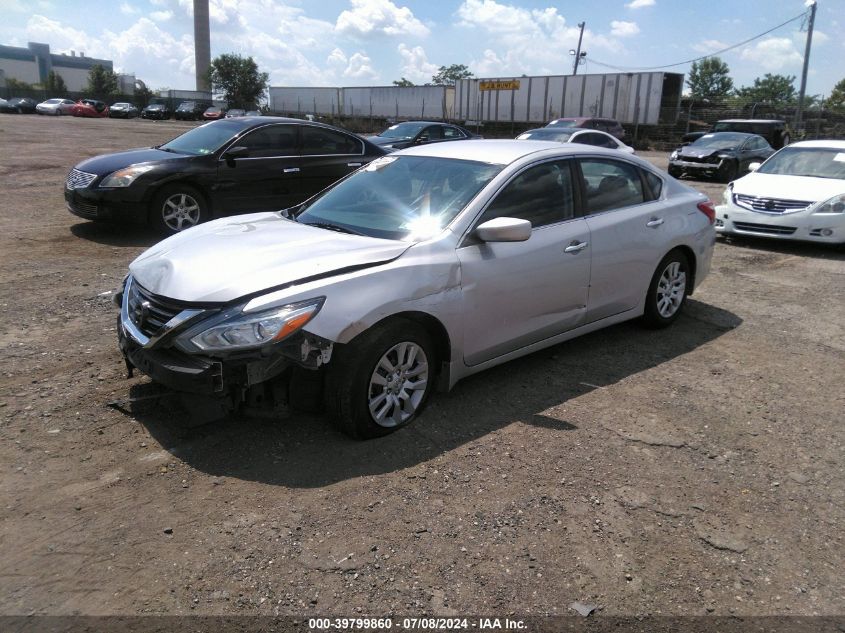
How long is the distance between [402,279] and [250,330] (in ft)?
2.86

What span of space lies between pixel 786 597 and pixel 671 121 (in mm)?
37106

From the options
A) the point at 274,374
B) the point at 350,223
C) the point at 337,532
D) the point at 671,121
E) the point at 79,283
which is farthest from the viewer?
the point at 671,121

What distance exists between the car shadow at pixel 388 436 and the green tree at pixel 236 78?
264ft

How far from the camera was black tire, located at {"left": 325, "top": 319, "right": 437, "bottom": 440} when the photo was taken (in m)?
3.51

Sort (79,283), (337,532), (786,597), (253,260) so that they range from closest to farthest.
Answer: (786,597), (337,532), (253,260), (79,283)

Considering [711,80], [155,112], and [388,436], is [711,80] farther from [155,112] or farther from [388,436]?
[388,436]

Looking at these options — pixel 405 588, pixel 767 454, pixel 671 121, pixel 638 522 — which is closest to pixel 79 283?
pixel 405 588

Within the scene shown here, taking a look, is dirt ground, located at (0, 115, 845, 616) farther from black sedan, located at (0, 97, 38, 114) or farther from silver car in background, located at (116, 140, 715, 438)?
black sedan, located at (0, 97, 38, 114)

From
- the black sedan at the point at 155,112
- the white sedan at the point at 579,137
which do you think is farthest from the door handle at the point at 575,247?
the black sedan at the point at 155,112

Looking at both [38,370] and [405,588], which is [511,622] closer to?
[405,588]

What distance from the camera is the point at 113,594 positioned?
258 cm

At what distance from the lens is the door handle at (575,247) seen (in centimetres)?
462


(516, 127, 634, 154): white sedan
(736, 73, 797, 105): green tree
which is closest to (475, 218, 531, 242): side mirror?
(516, 127, 634, 154): white sedan

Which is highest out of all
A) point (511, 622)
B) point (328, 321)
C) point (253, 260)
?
point (253, 260)
